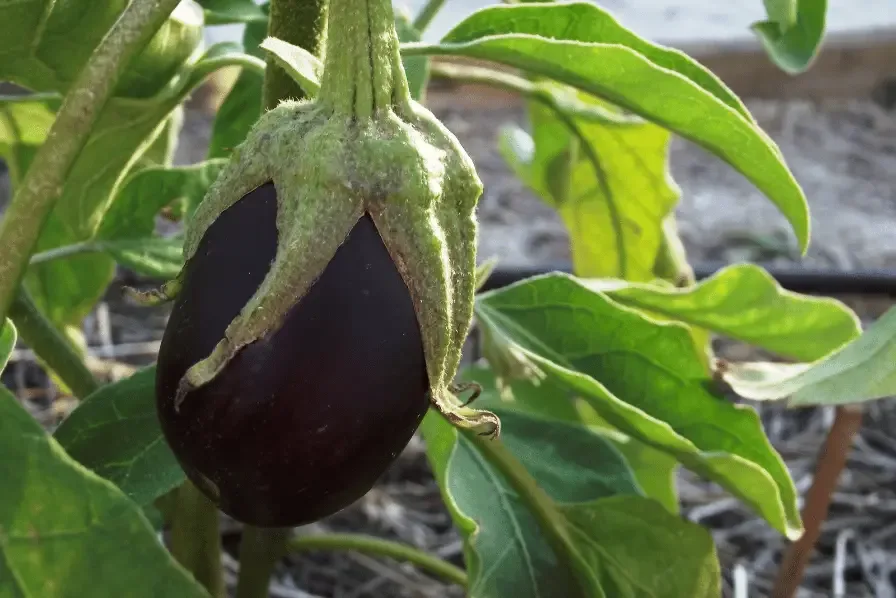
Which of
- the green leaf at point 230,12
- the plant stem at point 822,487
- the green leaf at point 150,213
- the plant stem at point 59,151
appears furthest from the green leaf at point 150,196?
the plant stem at point 822,487

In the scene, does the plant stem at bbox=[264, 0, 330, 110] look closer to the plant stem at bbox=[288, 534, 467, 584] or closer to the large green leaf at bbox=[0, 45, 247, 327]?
the large green leaf at bbox=[0, 45, 247, 327]

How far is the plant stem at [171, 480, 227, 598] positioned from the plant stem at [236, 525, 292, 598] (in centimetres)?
2

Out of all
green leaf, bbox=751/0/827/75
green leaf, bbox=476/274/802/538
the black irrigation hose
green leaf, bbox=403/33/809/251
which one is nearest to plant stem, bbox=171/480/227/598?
green leaf, bbox=476/274/802/538

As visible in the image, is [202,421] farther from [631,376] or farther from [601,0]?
[601,0]

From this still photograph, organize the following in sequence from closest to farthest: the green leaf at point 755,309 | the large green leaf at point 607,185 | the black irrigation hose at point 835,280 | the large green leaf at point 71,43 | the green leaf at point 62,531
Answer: the green leaf at point 62,531
the large green leaf at point 71,43
the green leaf at point 755,309
the large green leaf at point 607,185
the black irrigation hose at point 835,280

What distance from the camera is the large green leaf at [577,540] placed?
1.92 ft

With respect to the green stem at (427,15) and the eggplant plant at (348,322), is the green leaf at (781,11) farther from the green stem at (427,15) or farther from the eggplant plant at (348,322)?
the green stem at (427,15)

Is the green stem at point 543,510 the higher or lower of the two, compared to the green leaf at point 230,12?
lower

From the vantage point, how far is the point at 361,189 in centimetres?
39

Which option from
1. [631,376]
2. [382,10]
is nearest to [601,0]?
[631,376]

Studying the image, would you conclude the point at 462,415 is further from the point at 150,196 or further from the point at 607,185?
the point at 607,185

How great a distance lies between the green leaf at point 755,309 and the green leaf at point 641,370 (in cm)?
6

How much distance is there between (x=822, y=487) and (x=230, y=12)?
610 millimetres

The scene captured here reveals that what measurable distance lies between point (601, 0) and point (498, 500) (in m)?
2.68
